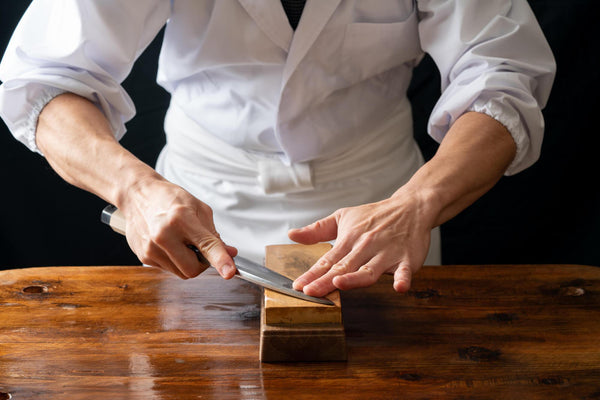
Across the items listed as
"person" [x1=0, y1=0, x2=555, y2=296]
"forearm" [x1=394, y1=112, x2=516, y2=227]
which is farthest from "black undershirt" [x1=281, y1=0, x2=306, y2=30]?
"forearm" [x1=394, y1=112, x2=516, y2=227]

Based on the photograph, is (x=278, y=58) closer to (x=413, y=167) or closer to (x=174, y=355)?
(x=413, y=167)

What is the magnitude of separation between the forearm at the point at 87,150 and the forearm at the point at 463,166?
0.40 m

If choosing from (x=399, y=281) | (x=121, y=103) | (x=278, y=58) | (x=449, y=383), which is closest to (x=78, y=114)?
(x=121, y=103)

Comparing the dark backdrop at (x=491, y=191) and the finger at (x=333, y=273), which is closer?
the finger at (x=333, y=273)

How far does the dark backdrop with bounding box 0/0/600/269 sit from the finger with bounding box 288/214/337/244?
0.88 meters

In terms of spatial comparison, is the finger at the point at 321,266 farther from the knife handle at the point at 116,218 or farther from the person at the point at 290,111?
the knife handle at the point at 116,218

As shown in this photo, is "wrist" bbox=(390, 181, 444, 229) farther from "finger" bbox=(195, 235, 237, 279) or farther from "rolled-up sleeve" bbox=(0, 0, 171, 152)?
"rolled-up sleeve" bbox=(0, 0, 171, 152)

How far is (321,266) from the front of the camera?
87cm

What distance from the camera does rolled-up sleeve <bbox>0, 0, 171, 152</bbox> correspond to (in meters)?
1.05

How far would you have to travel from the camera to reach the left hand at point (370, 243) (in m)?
0.84

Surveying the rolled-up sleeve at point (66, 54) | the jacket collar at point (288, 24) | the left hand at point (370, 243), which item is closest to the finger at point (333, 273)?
the left hand at point (370, 243)

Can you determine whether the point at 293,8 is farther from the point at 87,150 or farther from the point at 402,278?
the point at 402,278

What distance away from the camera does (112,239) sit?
1.91m

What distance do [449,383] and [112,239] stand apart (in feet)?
4.42
